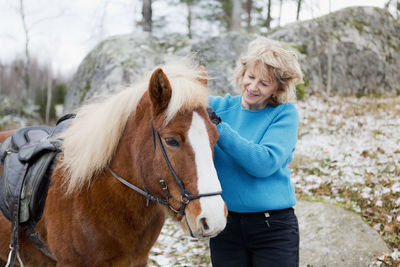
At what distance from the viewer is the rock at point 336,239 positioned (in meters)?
3.35

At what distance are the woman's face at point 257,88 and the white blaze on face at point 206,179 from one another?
51 cm

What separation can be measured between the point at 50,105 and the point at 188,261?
54.6 ft

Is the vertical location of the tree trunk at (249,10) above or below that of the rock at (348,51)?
above

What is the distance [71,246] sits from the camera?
1844mm

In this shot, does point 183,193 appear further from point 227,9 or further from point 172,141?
point 227,9

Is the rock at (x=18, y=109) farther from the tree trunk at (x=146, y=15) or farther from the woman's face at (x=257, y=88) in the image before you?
the woman's face at (x=257, y=88)

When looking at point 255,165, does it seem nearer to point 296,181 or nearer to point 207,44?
point 296,181

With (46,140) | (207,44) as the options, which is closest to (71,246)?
(46,140)

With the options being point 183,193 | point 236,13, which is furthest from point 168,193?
point 236,13

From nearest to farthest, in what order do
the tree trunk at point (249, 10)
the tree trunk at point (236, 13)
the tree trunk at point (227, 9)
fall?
the tree trunk at point (236, 13) → the tree trunk at point (227, 9) → the tree trunk at point (249, 10)

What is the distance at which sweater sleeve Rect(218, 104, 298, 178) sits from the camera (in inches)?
66.6

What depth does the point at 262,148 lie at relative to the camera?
171cm

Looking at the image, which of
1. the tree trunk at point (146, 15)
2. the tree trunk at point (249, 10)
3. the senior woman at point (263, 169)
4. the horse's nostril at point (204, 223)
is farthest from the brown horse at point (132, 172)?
the tree trunk at point (249, 10)

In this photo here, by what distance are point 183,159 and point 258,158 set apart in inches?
17.0
